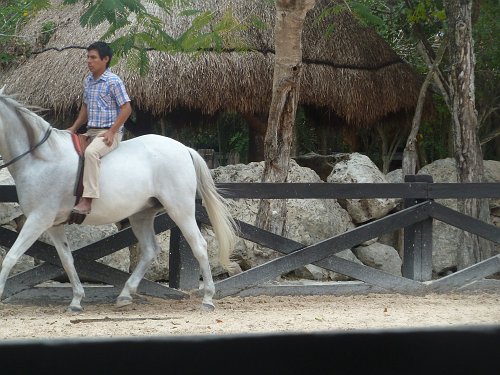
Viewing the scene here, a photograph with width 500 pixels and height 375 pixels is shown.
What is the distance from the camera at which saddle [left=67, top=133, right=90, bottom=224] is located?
6.66m

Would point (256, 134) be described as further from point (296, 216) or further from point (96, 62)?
point (96, 62)

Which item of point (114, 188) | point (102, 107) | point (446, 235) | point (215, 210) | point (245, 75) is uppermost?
point (245, 75)

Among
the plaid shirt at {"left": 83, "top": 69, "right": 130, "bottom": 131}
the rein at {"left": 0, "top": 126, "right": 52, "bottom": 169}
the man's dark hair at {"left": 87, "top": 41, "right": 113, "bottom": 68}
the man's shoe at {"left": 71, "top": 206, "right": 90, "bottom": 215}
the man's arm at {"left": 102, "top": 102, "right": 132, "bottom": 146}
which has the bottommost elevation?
the man's shoe at {"left": 71, "top": 206, "right": 90, "bottom": 215}

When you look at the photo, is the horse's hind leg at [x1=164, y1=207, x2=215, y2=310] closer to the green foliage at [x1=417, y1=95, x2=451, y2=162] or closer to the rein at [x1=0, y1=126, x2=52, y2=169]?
the rein at [x1=0, y1=126, x2=52, y2=169]

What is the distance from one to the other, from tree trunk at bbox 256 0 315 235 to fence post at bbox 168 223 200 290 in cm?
Answer: 125

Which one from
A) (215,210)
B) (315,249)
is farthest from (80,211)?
(315,249)

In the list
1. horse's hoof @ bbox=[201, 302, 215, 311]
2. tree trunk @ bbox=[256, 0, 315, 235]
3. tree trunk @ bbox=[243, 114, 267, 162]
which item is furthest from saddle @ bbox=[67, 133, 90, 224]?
tree trunk @ bbox=[243, 114, 267, 162]

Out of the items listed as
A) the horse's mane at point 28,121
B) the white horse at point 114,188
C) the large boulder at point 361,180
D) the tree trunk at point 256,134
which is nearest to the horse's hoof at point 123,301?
the white horse at point 114,188

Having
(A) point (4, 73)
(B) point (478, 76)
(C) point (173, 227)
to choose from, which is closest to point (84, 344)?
(C) point (173, 227)

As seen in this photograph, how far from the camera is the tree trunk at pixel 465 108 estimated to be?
993 cm

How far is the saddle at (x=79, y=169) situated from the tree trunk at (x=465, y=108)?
4902 mm

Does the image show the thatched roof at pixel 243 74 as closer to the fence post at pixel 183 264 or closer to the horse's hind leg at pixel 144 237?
the fence post at pixel 183 264

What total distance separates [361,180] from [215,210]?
13.4 ft

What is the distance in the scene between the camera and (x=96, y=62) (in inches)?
272
